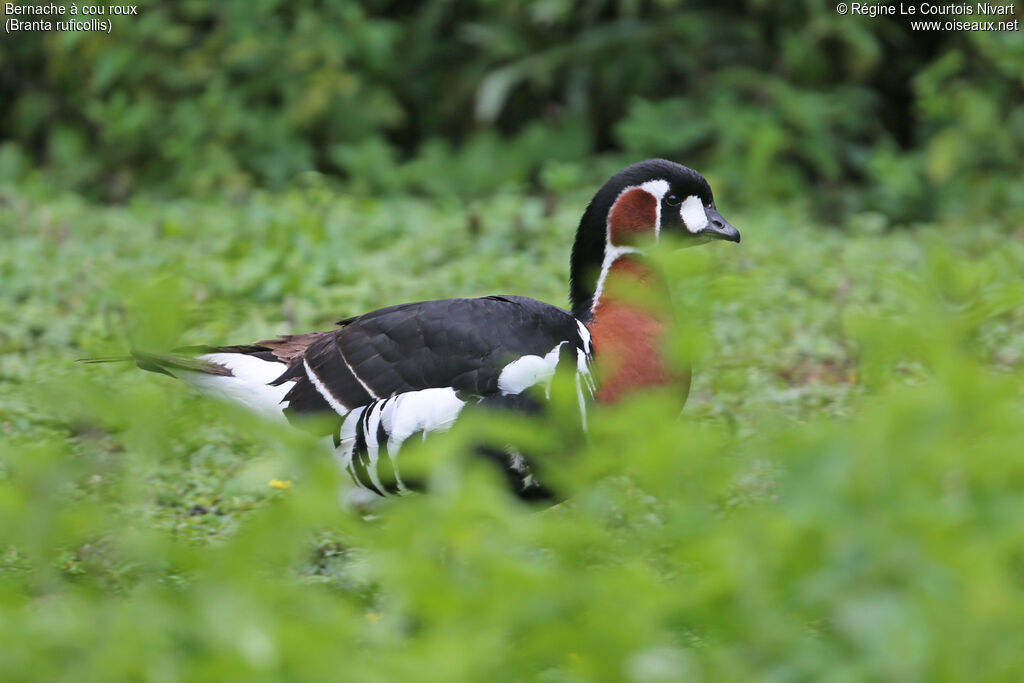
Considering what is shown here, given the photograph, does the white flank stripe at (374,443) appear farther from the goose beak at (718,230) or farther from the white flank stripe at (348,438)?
the goose beak at (718,230)

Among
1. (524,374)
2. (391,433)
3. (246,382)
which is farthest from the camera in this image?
(246,382)

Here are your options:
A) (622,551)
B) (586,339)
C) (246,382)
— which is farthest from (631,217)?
(622,551)

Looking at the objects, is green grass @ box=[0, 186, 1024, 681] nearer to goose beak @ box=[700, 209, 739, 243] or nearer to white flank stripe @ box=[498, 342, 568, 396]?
white flank stripe @ box=[498, 342, 568, 396]

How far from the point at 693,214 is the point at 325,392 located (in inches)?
46.8

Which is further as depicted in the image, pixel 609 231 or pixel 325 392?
pixel 609 231

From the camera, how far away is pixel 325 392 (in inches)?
143

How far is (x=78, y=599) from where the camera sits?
194 centimetres

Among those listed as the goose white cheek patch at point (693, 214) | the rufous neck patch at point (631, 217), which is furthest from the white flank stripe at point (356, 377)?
the goose white cheek patch at point (693, 214)

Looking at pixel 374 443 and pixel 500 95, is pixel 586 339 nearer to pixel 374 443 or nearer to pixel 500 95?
pixel 374 443

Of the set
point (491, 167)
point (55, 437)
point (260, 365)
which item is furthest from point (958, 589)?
point (491, 167)

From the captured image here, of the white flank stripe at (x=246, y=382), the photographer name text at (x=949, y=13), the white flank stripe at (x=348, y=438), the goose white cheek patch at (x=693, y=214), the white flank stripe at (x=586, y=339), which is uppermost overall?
the photographer name text at (x=949, y=13)

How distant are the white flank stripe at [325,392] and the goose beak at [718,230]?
1183mm

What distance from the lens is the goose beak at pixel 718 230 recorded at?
3.98 m

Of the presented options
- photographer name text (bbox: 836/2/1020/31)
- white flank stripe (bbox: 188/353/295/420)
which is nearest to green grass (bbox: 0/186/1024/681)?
white flank stripe (bbox: 188/353/295/420)
